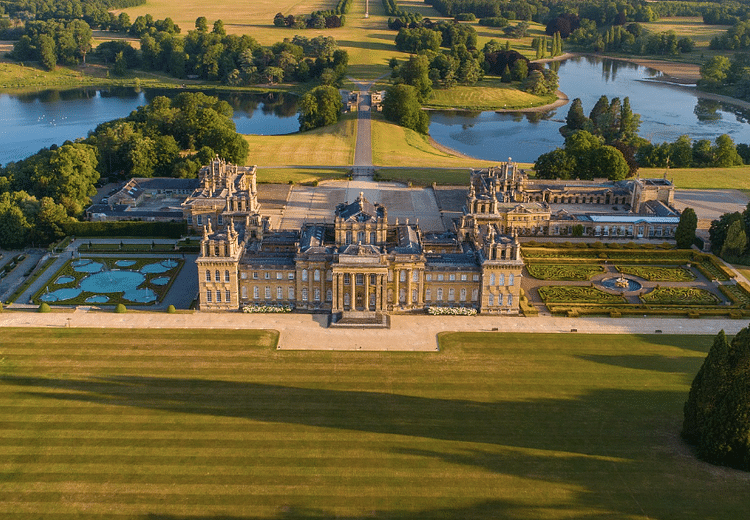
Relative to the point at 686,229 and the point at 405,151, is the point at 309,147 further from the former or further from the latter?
the point at 686,229

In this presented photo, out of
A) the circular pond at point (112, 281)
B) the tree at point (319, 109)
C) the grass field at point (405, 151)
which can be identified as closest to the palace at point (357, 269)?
the circular pond at point (112, 281)

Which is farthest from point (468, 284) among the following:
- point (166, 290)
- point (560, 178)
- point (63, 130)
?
point (63, 130)

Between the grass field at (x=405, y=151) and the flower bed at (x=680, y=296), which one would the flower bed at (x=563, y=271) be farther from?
the grass field at (x=405, y=151)

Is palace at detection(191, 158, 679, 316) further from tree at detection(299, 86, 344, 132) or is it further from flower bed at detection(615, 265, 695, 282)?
tree at detection(299, 86, 344, 132)

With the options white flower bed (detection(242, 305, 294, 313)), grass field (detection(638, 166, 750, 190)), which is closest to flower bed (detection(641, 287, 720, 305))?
white flower bed (detection(242, 305, 294, 313))

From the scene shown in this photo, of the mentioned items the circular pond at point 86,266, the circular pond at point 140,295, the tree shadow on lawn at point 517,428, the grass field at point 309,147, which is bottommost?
the tree shadow on lawn at point 517,428

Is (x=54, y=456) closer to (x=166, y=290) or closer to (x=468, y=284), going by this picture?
A: (x=166, y=290)
